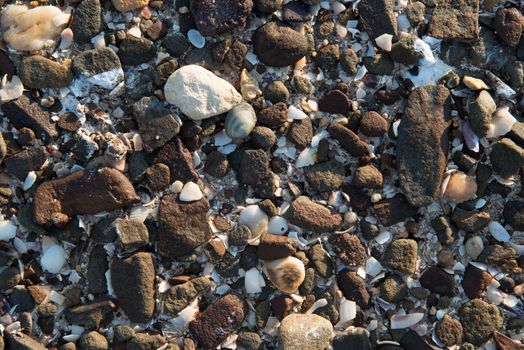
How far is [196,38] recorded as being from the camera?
2.32 meters

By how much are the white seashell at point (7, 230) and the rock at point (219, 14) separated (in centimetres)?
112

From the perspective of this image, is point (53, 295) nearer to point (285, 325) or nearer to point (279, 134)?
point (285, 325)

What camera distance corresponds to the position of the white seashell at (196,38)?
91.4 inches

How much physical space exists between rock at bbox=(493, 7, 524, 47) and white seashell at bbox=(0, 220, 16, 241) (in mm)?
2234

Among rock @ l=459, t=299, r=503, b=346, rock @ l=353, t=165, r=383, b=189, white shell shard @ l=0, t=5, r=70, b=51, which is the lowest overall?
rock @ l=459, t=299, r=503, b=346

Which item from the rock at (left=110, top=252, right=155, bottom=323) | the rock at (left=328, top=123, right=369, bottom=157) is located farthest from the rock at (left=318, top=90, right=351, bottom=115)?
the rock at (left=110, top=252, right=155, bottom=323)

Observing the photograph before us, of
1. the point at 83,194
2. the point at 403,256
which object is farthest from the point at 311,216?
the point at 83,194

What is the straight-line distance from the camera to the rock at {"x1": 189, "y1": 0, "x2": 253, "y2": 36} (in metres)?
2.28

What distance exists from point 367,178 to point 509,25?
3.03 ft

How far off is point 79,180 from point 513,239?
6.15ft

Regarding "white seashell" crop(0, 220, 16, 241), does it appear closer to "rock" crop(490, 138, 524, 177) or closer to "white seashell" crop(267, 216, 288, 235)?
"white seashell" crop(267, 216, 288, 235)

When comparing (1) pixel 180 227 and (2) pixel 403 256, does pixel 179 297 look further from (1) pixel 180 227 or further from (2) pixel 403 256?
(2) pixel 403 256

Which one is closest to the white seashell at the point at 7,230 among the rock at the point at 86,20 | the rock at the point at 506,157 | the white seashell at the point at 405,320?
the rock at the point at 86,20

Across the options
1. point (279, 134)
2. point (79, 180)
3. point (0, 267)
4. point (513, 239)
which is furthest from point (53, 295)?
point (513, 239)
